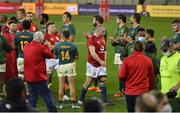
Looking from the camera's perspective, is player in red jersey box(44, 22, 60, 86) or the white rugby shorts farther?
player in red jersey box(44, 22, 60, 86)

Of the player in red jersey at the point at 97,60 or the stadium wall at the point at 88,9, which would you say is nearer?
the player in red jersey at the point at 97,60

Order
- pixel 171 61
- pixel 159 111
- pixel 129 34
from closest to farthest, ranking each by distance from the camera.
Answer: pixel 159 111
pixel 171 61
pixel 129 34

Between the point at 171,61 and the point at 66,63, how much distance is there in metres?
3.78

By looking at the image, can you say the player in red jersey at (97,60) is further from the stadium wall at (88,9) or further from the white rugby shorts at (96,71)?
the stadium wall at (88,9)

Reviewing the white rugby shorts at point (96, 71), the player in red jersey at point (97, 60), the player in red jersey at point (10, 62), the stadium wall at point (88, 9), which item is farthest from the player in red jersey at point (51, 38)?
the stadium wall at point (88, 9)

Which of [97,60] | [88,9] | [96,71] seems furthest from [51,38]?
[88,9]

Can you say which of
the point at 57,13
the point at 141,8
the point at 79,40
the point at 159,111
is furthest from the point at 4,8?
the point at 159,111

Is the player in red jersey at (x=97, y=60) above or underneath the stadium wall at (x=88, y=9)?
above

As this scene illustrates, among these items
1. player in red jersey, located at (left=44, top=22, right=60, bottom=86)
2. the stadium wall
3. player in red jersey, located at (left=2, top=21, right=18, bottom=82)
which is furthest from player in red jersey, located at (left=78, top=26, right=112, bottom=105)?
the stadium wall

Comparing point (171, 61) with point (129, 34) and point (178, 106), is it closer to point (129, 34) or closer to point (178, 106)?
point (178, 106)

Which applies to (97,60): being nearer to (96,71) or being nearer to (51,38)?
(96,71)

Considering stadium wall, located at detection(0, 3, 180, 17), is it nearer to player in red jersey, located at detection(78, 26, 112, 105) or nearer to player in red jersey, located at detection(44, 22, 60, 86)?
player in red jersey, located at detection(44, 22, 60, 86)

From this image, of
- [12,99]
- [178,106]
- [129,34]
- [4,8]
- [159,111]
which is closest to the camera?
[159,111]

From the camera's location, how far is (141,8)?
5122 cm
